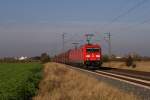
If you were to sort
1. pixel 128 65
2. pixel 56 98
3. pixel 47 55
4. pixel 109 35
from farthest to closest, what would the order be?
pixel 47 55, pixel 109 35, pixel 128 65, pixel 56 98

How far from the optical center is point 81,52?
55.2m

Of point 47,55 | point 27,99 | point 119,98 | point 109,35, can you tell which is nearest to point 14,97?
point 27,99

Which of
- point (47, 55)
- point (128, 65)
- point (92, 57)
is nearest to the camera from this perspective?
point (92, 57)

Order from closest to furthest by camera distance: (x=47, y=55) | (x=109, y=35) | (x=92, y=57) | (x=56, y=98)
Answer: (x=56, y=98), (x=92, y=57), (x=109, y=35), (x=47, y=55)

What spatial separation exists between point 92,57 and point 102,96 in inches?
1458

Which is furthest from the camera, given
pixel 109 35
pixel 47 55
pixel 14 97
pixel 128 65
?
pixel 47 55

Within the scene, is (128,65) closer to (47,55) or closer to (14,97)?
(14,97)

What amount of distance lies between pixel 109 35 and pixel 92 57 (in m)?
27.4

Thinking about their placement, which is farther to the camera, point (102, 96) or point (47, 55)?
point (47, 55)

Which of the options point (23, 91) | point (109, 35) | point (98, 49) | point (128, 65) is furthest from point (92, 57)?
point (23, 91)

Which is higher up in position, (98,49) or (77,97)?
(98,49)

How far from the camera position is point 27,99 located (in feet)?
51.8

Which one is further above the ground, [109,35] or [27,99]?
[109,35]

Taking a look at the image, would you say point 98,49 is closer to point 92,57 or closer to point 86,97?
point 92,57
